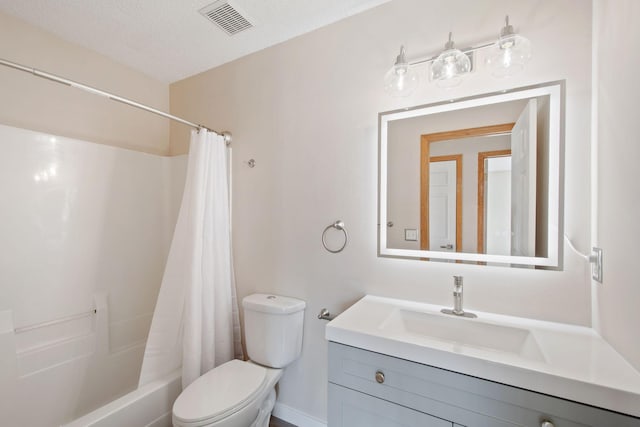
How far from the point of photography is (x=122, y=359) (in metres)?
1.96

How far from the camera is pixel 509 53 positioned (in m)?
1.15

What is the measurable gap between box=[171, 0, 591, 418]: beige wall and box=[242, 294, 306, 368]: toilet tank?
85 millimetres

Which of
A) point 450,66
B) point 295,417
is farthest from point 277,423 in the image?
point 450,66

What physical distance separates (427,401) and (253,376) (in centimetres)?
91

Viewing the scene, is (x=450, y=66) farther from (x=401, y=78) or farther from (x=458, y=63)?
(x=401, y=78)

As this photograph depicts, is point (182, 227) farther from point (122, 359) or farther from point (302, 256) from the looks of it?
point (122, 359)

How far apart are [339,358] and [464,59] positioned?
4.55 ft

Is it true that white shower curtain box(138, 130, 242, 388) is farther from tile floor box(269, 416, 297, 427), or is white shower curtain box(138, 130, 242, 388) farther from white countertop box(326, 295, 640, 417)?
white countertop box(326, 295, 640, 417)

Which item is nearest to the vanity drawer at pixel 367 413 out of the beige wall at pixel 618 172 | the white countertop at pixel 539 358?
the white countertop at pixel 539 358

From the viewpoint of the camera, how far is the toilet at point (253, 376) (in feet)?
4.01

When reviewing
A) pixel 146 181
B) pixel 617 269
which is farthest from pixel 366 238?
pixel 146 181

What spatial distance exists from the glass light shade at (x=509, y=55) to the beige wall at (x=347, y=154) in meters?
0.05

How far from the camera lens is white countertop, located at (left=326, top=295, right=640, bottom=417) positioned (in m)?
0.75

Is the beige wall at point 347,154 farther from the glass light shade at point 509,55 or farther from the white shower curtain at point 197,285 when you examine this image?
the white shower curtain at point 197,285
